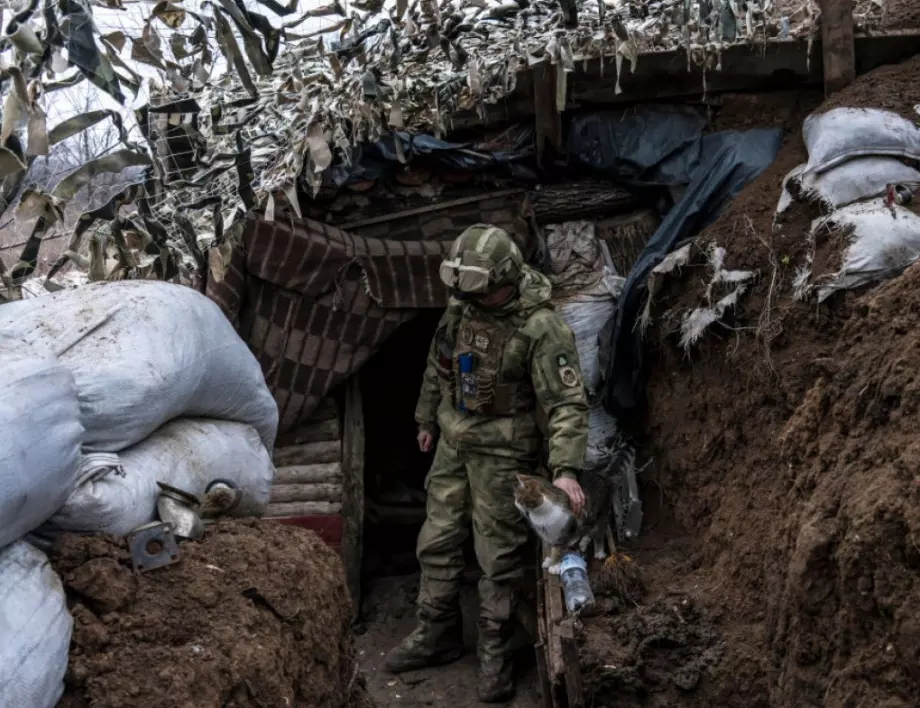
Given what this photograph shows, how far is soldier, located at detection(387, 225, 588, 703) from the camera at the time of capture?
209 inches

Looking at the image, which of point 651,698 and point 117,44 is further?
point 651,698

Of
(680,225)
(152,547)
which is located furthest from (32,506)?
(680,225)

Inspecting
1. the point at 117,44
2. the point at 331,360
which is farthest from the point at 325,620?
the point at 331,360

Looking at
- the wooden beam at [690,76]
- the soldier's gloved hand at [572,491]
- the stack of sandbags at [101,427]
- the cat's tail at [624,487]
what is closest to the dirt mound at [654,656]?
the soldier's gloved hand at [572,491]

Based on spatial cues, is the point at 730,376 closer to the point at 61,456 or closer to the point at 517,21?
the point at 517,21

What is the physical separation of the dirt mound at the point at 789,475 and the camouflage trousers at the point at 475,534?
693 millimetres

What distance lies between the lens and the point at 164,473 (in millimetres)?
2650

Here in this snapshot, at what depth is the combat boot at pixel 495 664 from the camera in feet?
18.9

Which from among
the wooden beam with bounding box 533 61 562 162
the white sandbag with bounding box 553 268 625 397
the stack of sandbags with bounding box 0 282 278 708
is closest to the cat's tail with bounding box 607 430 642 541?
the white sandbag with bounding box 553 268 625 397

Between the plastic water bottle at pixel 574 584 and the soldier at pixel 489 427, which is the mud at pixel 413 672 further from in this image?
the plastic water bottle at pixel 574 584

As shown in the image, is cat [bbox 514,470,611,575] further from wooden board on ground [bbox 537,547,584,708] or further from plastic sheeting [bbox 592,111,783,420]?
plastic sheeting [bbox 592,111,783,420]

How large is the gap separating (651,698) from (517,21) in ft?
12.5

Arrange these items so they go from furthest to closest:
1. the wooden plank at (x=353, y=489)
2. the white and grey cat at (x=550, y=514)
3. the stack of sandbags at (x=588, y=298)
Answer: the wooden plank at (x=353, y=489), the stack of sandbags at (x=588, y=298), the white and grey cat at (x=550, y=514)

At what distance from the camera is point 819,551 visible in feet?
11.3
